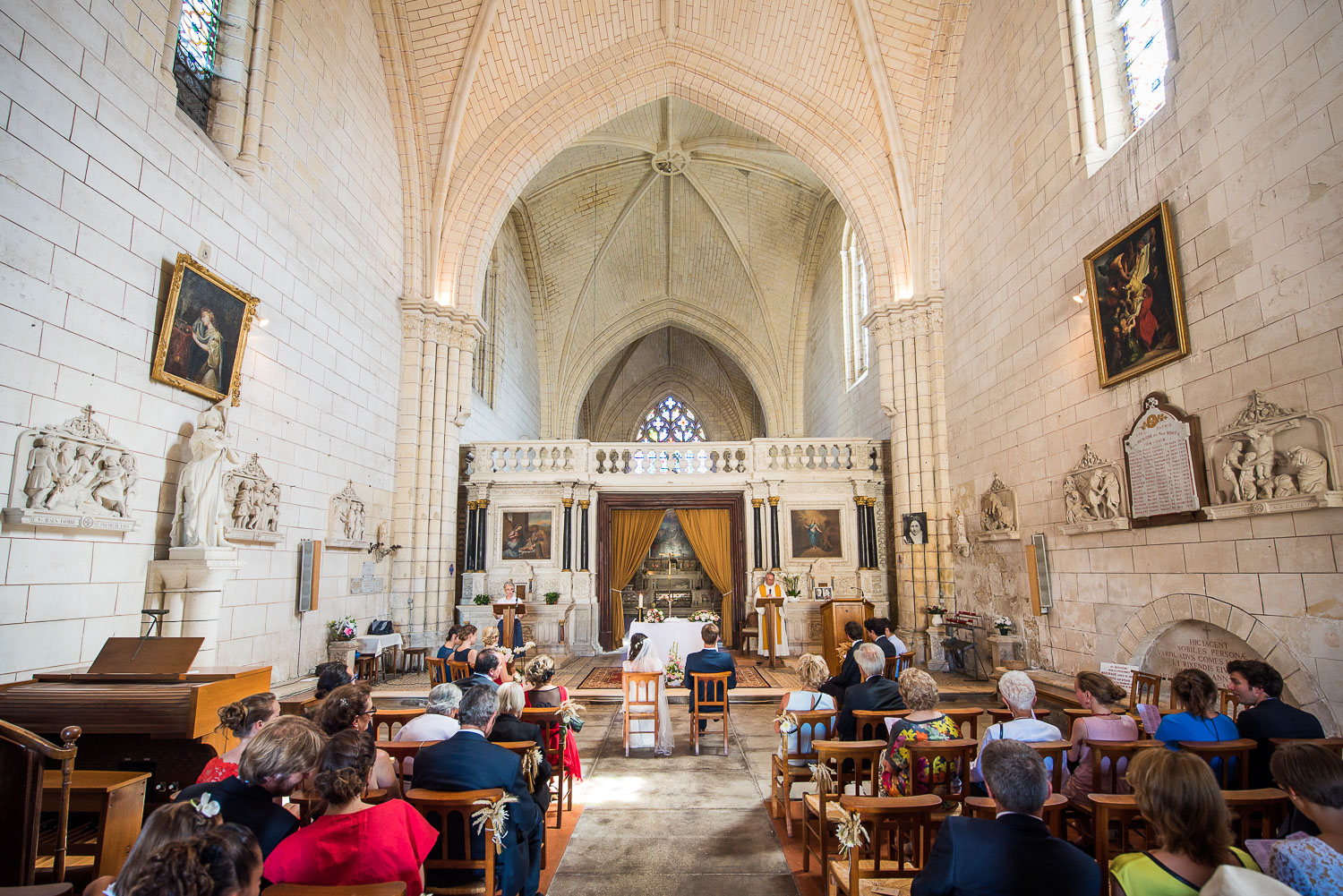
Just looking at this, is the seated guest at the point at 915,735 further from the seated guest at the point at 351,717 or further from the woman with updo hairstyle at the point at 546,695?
the seated guest at the point at 351,717

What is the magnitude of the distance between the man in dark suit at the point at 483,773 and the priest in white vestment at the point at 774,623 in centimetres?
→ 820

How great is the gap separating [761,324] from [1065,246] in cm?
1219

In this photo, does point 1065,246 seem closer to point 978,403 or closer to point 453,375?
point 978,403

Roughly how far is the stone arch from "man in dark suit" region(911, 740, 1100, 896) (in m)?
3.78

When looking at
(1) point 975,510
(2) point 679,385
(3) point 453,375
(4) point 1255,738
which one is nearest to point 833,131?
(1) point 975,510

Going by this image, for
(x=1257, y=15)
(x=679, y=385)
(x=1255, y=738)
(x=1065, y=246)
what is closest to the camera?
(x=1255, y=738)

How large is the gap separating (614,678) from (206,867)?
325 inches

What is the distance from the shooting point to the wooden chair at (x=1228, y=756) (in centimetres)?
291

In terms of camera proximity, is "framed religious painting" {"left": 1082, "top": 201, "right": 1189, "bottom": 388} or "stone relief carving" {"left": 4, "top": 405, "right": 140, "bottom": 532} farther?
"framed religious painting" {"left": 1082, "top": 201, "right": 1189, "bottom": 388}

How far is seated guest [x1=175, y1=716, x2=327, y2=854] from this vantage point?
209 cm

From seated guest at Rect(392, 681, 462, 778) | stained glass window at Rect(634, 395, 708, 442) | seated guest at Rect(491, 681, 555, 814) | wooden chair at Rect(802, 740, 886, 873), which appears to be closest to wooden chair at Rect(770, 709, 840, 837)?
wooden chair at Rect(802, 740, 886, 873)

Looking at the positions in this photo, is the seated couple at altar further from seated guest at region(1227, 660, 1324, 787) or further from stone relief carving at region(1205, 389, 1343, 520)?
stone relief carving at region(1205, 389, 1343, 520)

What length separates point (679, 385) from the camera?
85.9ft

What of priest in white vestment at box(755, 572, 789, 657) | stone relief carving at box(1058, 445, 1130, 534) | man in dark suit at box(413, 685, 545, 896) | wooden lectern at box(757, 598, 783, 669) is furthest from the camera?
priest in white vestment at box(755, 572, 789, 657)
